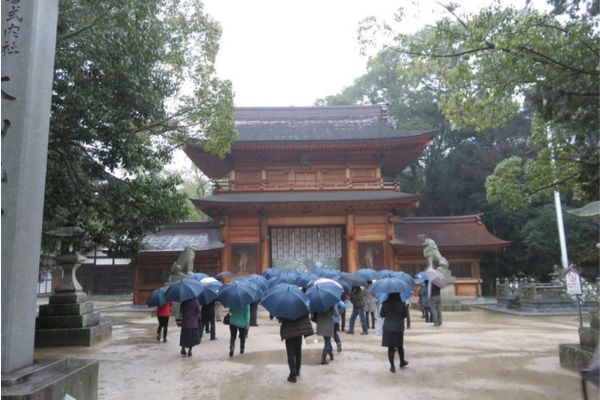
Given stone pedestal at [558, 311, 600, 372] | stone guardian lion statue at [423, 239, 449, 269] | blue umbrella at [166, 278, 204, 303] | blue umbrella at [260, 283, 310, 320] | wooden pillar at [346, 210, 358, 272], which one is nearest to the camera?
blue umbrella at [260, 283, 310, 320]

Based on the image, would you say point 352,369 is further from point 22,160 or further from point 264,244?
point 264,244

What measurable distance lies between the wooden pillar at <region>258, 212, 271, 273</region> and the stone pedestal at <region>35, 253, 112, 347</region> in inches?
382

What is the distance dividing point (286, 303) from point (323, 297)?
829 millimetres

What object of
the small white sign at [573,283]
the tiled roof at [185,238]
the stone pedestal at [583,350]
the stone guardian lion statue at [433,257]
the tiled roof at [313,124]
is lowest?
the stone pedestal at [583,350]

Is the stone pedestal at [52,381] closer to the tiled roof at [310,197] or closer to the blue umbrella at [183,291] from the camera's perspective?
the blue umbrella at [183,291]

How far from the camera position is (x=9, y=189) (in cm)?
402

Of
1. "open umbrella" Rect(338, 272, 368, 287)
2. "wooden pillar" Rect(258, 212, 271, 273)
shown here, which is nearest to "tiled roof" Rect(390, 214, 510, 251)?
"wooden pillar" Rect(258, 212, 271, 273)

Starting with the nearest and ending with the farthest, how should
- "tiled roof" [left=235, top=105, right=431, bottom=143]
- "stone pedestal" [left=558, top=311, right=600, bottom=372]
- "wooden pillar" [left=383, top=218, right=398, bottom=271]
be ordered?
"stone pedestal" [left=558, top=311, right=600, bottom=372], "wooden pillar" [left=383, top=218, right=398, bottom=271], "tiled roof" [left=235, top=105, right=431, bottom=143]

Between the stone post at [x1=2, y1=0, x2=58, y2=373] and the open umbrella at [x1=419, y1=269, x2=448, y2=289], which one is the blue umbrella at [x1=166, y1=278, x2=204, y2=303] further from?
the open umbrella at [x1=419, y1=269, x2=448, y2=289]

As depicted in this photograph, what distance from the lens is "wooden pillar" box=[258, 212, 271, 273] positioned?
19.8 metres

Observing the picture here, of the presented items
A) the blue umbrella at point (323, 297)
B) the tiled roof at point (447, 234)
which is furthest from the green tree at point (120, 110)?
the tiled roof at point (447, 234)

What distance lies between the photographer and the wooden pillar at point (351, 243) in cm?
1992

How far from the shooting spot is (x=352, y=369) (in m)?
6.86

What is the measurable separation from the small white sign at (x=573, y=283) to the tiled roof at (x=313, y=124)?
491 inches
